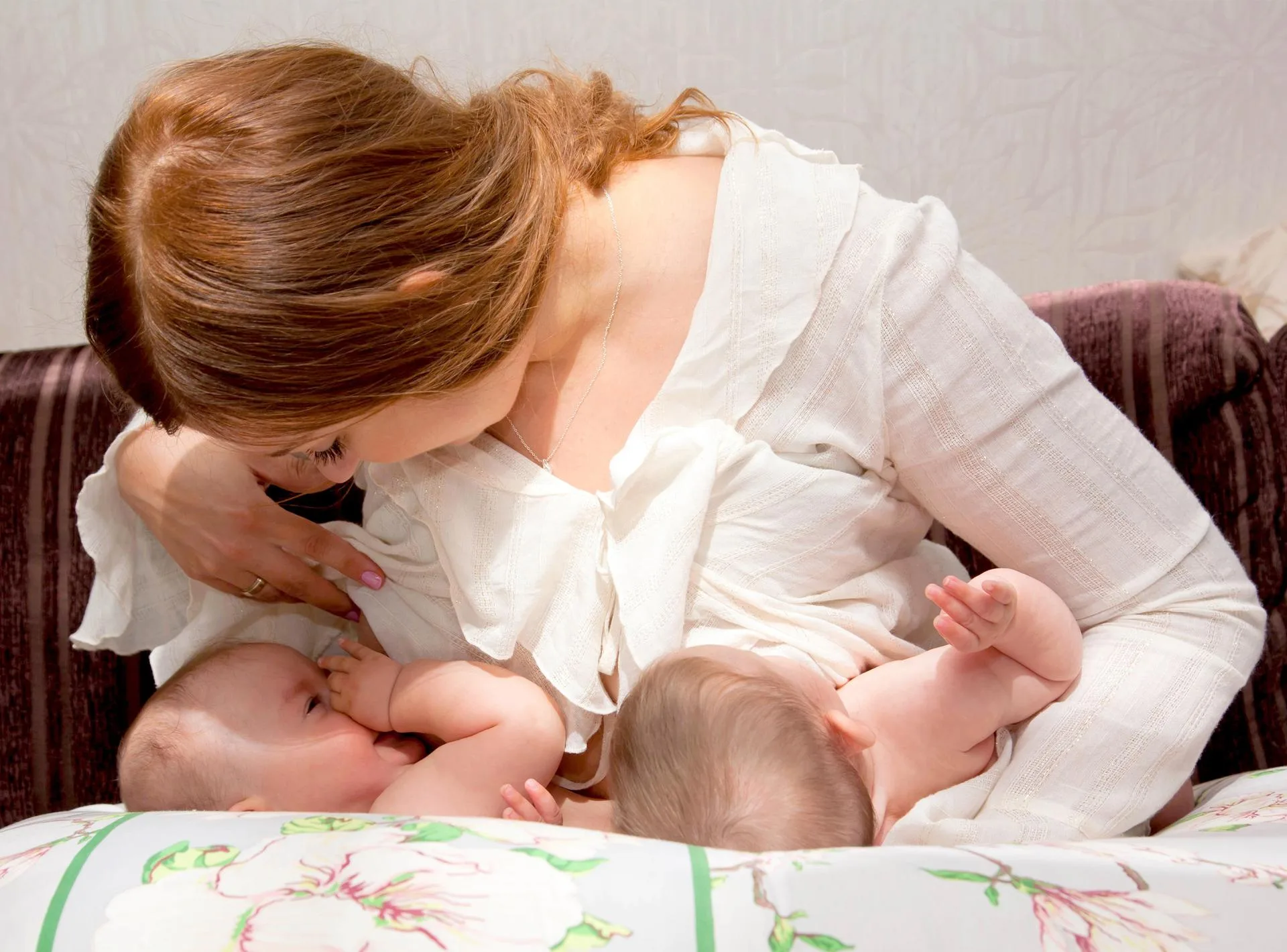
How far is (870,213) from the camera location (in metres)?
1.08

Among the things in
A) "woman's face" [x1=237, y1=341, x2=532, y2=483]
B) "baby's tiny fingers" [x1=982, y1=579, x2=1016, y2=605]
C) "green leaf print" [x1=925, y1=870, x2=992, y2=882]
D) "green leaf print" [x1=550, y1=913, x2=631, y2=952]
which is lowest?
"green leaf print" [x1=550, y1=913, x2=631, y2=952]

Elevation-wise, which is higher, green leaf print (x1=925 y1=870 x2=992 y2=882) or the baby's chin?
green leaf print (x1=925 y1=870 x2=992 y2=882)

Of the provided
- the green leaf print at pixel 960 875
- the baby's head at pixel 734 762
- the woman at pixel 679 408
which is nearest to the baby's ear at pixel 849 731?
the baby's head at pixel 734 762

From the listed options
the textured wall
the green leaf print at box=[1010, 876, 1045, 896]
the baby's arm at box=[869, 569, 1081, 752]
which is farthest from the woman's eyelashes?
the textured wall

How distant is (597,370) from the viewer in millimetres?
1136

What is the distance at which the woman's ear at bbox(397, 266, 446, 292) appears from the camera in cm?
92

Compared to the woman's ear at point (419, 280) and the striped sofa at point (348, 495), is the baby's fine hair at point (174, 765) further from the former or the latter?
the woman's ear at point (419, 280)

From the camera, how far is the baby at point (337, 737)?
1120 millimetres

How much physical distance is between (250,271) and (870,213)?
57cm

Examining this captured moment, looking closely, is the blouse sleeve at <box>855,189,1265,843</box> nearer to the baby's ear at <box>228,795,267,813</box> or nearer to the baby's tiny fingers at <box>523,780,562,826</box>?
the baby's tiny fingers at <box>523,780,562,826</box>

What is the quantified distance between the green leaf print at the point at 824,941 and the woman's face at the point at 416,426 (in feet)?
1.77

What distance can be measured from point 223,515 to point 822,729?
2.30 feet

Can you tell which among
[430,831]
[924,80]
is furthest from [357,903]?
[924,80]

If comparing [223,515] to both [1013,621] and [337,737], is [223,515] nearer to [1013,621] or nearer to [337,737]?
[337,737]
